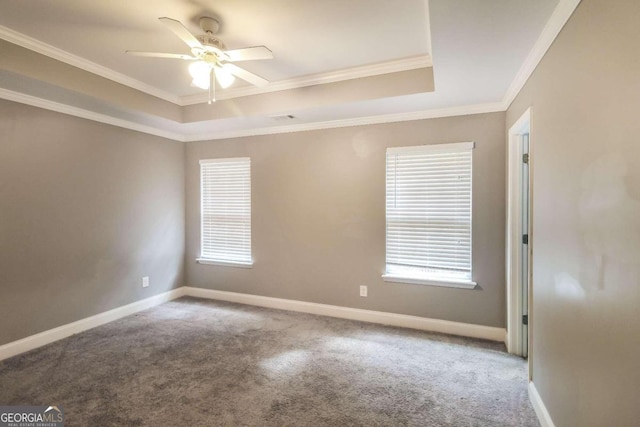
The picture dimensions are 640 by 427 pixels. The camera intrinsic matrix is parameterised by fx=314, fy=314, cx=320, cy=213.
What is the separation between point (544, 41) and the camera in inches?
75.7

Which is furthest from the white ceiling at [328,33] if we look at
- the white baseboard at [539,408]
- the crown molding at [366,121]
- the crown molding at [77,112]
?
the white baseboard at [539,408]

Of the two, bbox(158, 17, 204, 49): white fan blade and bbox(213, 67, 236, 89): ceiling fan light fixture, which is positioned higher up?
bbox(158, 17, 204, 49): white fan blade

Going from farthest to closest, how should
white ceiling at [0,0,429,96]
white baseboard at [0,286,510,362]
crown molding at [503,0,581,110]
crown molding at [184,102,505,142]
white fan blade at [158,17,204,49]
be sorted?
crown molding at [184,102,505,142], white baseboard at [0,286,510,362], white ceiling at [0,0,429,96], white fan blade at [158,17,204,49], crown molding at [503,0,581,110]

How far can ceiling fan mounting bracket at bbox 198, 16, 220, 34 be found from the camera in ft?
7.19

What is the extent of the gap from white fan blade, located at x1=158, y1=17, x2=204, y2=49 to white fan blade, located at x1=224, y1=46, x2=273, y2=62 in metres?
0.20

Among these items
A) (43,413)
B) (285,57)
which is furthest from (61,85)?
(43,413)

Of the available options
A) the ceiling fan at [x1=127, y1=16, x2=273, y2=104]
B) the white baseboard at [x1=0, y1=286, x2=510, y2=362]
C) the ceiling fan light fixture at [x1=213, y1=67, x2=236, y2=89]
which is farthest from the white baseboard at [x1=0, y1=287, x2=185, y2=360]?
the ceiling fan light fixture at [x1=213, y1=67, x2=236, y2=89]

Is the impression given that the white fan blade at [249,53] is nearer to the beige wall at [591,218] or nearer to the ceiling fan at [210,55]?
the ceiling fan at [210,55]

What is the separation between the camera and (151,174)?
4223 millimetres

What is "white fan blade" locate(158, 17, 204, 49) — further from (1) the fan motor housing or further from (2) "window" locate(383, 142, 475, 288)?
(2) "window" locate(383, 142, 475, 288)

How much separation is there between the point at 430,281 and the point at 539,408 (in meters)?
1.52

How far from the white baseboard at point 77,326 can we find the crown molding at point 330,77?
270cm

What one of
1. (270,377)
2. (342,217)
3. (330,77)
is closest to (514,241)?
(342,217)

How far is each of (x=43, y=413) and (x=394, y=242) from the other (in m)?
3.27
